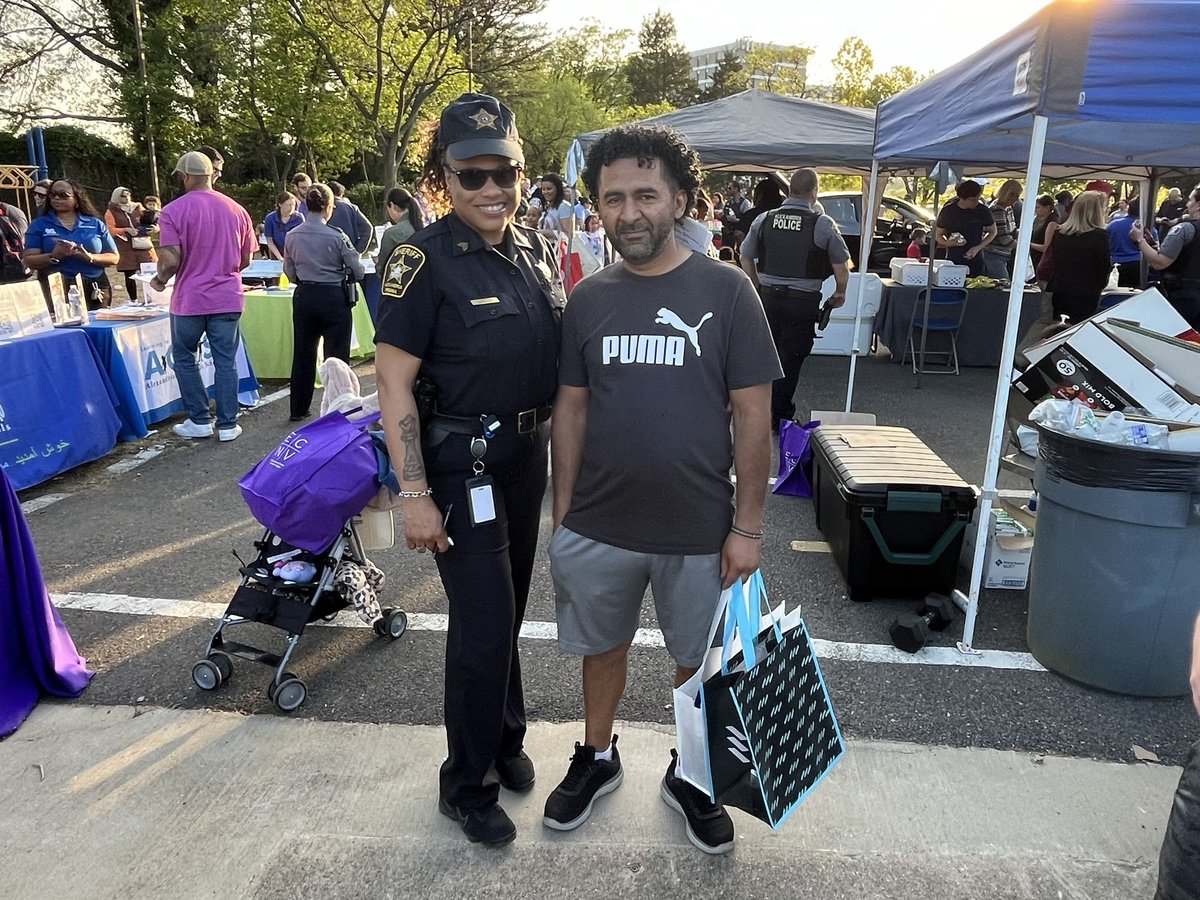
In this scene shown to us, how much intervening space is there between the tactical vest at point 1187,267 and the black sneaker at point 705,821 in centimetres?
723

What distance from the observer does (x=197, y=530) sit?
4594mm

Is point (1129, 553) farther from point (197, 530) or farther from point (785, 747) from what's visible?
point (197, 530)

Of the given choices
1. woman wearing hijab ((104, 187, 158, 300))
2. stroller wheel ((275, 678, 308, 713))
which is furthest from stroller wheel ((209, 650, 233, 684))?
woman wearing hijab ((104, 187, 158, 300))

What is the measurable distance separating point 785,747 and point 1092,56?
8.07 ft

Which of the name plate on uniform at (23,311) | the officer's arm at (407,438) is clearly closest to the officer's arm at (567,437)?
the officer's arm at (407,438)

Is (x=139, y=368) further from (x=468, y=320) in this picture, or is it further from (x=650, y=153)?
(x=650, y=153)

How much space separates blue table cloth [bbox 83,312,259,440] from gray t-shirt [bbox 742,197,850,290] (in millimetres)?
4740

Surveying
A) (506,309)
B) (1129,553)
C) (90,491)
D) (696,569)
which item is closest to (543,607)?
(696,569)

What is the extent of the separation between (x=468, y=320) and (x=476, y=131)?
0.47 m

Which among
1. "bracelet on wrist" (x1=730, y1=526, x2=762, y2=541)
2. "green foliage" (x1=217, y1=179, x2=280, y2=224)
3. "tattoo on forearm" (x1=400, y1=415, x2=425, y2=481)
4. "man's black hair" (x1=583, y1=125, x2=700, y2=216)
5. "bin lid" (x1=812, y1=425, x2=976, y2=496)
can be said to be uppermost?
"green foliage" (x1=217, y1=179, x2=280, y2=224)

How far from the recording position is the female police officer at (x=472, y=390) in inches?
78.5

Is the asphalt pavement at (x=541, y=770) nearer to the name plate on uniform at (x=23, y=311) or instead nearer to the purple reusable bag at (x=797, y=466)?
the purple reusable bag at (x=797, y=466)

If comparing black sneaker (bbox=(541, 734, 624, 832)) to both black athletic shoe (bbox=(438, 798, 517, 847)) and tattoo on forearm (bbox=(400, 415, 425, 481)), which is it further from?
tattoo on forearm (bbox=(400, 415, 425, 481))

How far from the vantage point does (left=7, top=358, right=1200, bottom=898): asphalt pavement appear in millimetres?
2180
